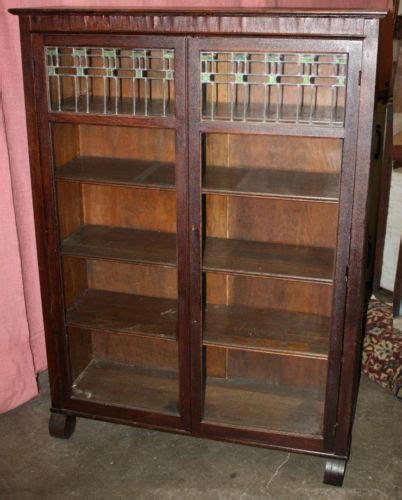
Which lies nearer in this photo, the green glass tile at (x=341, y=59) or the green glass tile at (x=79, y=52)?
the green glass tile at (x=341, y=59)

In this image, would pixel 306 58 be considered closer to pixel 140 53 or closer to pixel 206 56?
pixel 206 56

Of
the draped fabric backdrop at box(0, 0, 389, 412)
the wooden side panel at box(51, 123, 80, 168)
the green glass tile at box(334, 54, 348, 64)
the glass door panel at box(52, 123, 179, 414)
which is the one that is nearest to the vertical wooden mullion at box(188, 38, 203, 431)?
the glass door panel at box(52, 123, 179, 414)

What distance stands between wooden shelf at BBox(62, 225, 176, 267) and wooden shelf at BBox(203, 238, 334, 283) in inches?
6.4

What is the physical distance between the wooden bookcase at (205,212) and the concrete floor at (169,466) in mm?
114

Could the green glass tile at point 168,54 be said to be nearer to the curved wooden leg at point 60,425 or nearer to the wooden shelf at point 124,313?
the wooden shelf at point 124,313

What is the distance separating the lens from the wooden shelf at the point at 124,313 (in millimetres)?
2670

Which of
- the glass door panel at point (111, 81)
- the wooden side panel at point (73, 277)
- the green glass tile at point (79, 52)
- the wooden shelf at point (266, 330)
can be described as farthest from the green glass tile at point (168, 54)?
the wooden shelf at point (266, 330)

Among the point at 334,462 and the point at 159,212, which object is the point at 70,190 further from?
the point at 334,462

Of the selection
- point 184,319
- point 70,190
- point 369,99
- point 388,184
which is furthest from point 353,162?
point 388,184

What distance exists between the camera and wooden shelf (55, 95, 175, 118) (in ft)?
7.66

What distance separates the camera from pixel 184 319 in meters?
2.53

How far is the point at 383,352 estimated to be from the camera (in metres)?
3.25

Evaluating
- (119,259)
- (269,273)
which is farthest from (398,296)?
(119,259)

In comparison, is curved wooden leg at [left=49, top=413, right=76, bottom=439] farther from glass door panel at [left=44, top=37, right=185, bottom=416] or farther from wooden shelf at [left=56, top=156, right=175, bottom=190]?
wooden shelf at [left=56, top=156, right=175, bottom=190]
